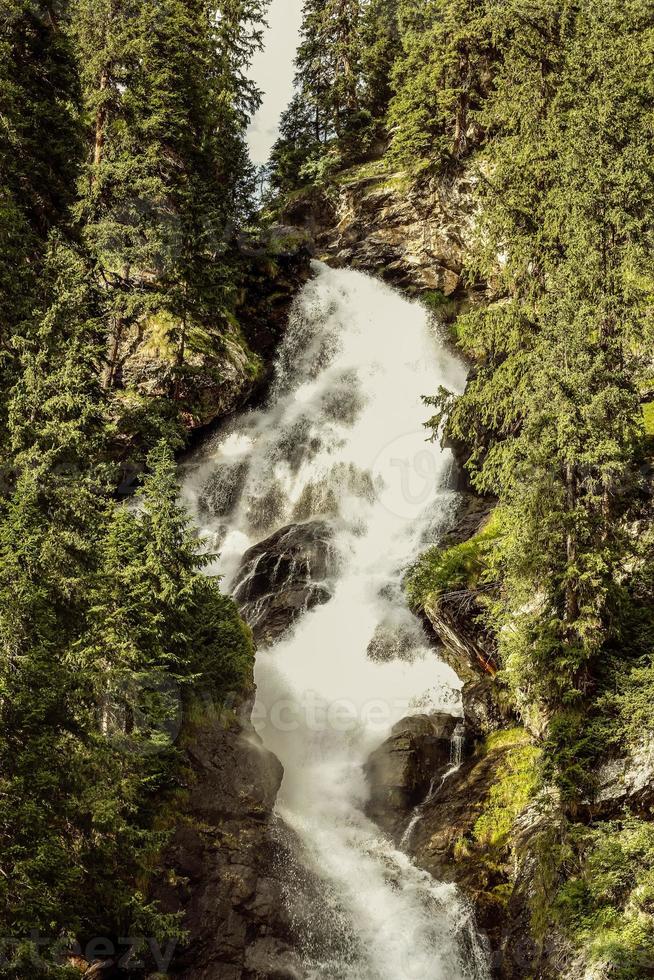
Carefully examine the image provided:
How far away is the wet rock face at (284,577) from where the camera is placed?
74.0ft

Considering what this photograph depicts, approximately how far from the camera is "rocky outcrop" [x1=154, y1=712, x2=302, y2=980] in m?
11.7

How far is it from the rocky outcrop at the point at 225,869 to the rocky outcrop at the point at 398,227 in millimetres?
25197

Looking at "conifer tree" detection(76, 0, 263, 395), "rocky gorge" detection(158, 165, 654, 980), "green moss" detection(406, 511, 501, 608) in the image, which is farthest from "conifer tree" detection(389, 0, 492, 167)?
"green moss" detection(406, 511, 501, 608)

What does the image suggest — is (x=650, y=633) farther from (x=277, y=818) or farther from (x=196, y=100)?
(x=196, y=100)

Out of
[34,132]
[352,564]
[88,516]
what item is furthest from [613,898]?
[34,132]

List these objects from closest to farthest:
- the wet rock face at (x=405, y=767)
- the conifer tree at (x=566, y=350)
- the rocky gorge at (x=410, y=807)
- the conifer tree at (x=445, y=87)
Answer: the rocky gorge at (x=410, y=807) → the conifer tree at (x=566, y=350) → the wet rock face at (x=405, y=767) → the conifer tree at (x=445, y=87)

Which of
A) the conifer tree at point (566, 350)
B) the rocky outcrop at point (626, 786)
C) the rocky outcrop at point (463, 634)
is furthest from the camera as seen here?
the rocky outcrop at point (463, 634)

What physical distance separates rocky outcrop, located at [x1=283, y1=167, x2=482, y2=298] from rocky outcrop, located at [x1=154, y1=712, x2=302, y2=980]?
2520 centimetres

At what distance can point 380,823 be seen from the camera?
15805 mm

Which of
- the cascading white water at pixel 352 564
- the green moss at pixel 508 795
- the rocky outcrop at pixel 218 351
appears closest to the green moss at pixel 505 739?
the green moss at pixel 508 795

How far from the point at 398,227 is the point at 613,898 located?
31.0 metres

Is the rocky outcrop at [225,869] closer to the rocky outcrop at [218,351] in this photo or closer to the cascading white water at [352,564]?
the cascading white water at [352,564]

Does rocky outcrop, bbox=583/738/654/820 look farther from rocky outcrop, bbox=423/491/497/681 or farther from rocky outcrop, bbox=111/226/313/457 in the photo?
rocky outcrop, bbox=111/226/313/457

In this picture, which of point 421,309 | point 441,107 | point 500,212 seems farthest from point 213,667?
point 441,107
